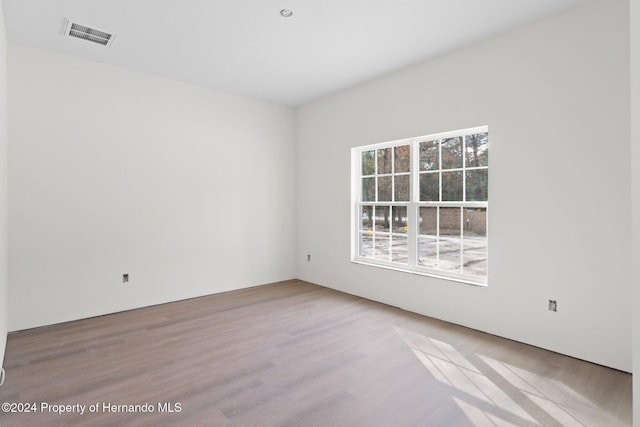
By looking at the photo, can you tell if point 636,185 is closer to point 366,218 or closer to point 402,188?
point 402,188

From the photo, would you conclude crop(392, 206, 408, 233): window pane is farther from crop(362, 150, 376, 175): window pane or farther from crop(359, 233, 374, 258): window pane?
crop(362, 150, 376, 175): window pane

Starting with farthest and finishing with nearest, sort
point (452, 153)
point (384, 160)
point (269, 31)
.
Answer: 1. point (384, 160)
2. point (452, 153)
3. point (269, 31)

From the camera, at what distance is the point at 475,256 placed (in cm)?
368


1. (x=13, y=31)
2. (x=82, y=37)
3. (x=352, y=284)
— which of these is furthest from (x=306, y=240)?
(x=13, y=31)

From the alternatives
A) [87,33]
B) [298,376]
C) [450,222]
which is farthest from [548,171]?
[87,33]

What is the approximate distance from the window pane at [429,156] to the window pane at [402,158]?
17 cm

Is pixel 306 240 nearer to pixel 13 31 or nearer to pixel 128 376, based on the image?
pixel 128 376

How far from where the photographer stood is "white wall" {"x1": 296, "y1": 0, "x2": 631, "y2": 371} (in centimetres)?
272

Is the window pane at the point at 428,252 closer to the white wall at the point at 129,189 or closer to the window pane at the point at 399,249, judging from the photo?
the window pane at the point at 399,249

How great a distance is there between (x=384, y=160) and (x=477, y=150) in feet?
4.18

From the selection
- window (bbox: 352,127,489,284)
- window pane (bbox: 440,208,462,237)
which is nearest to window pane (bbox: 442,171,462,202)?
window (bbox: 352,127,489,284)

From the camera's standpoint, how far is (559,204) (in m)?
3.00

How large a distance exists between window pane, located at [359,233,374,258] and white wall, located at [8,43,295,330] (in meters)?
1.53

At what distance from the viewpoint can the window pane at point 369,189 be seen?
4.82 m
